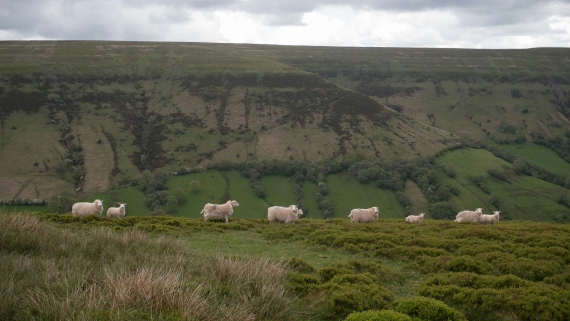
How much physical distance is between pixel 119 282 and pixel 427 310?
858 centimetres

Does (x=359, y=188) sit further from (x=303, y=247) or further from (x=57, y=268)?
(x=57, y=268)

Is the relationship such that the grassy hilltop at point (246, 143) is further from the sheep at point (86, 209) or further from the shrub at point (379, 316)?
the shrub at point (379, 316)

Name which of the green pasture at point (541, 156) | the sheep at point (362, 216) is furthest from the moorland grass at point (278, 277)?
the green pasture at point (541, 156)

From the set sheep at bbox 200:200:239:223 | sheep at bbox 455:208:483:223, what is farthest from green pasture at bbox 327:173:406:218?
sheep at bbox 200:200:239:223

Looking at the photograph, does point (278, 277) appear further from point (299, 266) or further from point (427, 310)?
point (427, 310)

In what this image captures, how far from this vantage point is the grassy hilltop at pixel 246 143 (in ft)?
357

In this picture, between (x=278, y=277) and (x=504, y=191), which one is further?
(x=504, y=191)

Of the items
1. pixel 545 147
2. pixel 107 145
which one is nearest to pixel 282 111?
pixel 107 145

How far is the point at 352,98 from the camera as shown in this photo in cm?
16088

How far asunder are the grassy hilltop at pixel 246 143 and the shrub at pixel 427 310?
A: 283 feet

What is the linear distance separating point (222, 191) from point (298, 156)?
3041 cm

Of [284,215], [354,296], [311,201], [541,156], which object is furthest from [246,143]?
[354,296]

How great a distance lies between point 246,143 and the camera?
5472 inches

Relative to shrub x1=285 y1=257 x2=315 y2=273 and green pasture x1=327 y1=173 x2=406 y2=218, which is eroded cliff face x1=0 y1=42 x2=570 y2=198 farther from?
shrub x1=285 y1=257 x2=315 y2=273
